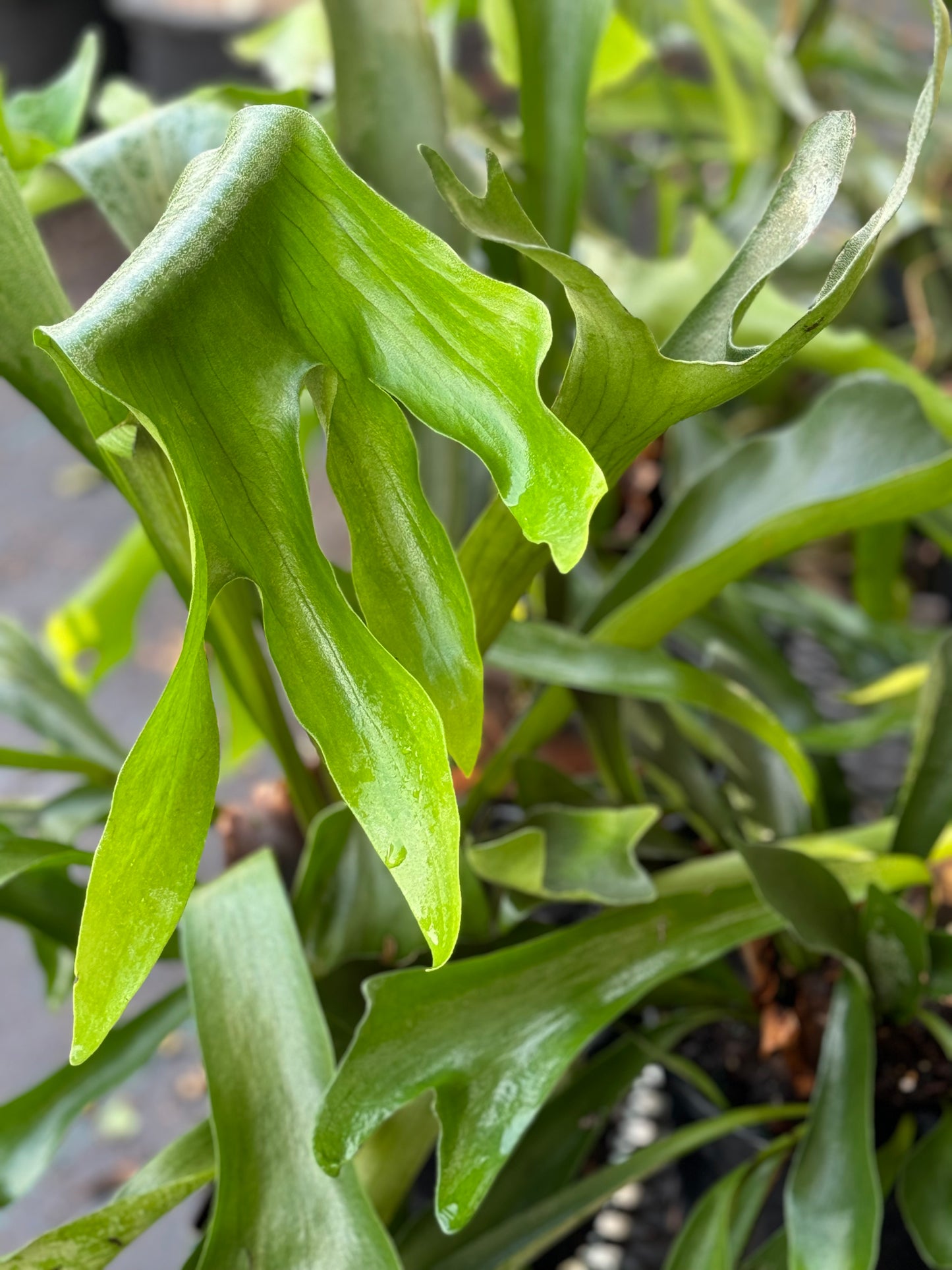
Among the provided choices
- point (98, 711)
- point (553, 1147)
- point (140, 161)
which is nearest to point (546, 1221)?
point (553, 1147)

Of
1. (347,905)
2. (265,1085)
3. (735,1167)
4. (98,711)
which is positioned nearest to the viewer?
(265,1085)

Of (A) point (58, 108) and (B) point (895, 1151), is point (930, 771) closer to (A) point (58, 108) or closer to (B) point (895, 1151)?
(B) point (895, 1151)

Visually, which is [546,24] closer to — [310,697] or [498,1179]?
[310,697]

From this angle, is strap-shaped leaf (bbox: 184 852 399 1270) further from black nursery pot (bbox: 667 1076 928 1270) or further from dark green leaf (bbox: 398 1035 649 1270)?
black nursery pot (bbox: 667 1076 928 1270)

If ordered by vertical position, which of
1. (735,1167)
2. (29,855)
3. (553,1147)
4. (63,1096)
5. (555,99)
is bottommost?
(735,1167)

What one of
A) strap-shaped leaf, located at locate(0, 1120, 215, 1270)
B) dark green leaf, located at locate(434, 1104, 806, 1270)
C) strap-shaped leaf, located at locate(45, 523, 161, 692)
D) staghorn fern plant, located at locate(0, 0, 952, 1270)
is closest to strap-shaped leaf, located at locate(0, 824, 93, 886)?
staghorn fern plant, located at locate(0, 0, 952, 1270)

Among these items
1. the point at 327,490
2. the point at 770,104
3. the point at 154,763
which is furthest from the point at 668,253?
the point at 327,490

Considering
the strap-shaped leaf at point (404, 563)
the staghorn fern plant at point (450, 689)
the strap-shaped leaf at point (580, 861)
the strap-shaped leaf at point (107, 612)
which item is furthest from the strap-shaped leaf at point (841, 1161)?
the strap-shaped leaf at point (107, 612)
